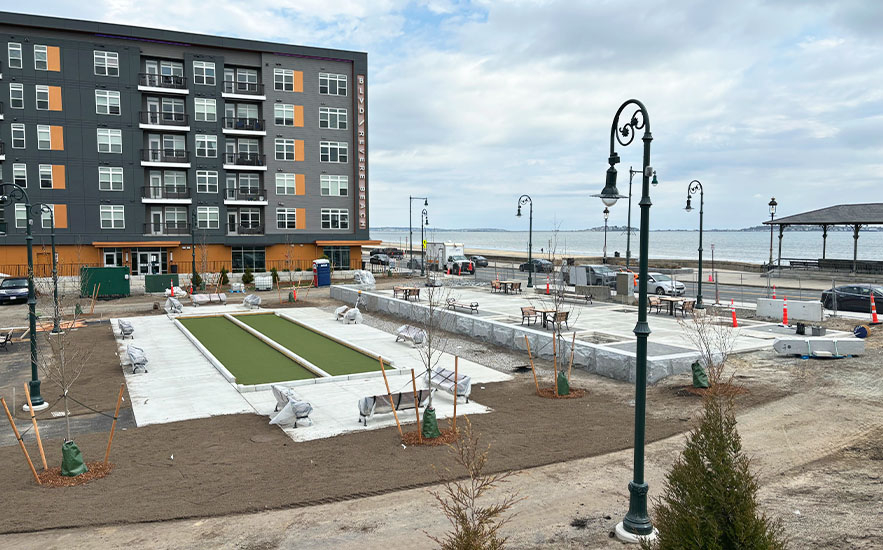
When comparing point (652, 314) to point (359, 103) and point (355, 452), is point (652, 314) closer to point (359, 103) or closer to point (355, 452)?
point (355, 452)

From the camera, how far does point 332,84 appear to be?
62.7m

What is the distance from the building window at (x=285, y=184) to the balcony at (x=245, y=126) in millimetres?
4177

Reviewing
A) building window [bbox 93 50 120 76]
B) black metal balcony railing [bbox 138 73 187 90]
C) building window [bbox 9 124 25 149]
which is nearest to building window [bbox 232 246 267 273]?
black metal balcony railing [bbox 138 73 187 90]

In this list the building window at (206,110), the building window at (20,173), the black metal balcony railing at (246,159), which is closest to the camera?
the building window at (20,173)

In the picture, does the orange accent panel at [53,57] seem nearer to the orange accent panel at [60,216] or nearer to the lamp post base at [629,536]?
the orange accent panel at [60,216]

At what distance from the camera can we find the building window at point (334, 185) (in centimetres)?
6294

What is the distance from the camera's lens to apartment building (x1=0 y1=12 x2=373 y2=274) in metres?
53.1

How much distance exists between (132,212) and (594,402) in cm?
5030

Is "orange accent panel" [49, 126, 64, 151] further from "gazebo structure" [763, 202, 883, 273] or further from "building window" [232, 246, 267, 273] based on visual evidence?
"gazebo structure" [763, 202, 883, 273]

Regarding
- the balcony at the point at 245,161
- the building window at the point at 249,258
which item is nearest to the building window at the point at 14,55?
the balcony at the point at 245,161

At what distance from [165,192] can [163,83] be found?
30.5ft

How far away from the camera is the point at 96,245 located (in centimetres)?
5434

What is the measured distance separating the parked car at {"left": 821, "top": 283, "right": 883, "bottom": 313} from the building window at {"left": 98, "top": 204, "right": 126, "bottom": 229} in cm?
5189

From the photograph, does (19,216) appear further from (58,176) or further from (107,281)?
(107,281)
